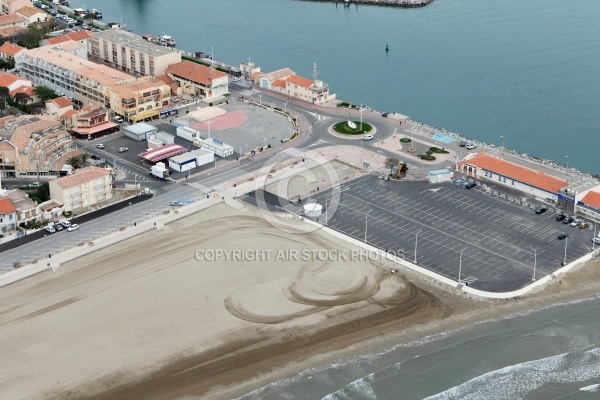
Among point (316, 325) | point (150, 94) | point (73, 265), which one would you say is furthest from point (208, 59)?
point (316, 325)

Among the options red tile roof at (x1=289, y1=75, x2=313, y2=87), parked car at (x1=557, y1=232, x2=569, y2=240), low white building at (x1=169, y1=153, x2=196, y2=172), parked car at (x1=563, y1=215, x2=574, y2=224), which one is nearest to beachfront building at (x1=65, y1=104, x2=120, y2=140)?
low white building at (x1=169, y1=153, x2=196, y2=172)

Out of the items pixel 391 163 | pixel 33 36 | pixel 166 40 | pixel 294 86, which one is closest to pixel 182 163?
pixel 391 163

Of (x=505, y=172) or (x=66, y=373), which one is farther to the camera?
(x=505, y=172)

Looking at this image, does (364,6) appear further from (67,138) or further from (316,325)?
(316,325)

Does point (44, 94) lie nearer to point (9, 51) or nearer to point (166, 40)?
point (9, 51)

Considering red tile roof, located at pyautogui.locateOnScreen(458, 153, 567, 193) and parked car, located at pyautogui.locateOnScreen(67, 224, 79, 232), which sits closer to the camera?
parked car, located at pyautogui.locateOnScreen(67, 224, 79, 232)

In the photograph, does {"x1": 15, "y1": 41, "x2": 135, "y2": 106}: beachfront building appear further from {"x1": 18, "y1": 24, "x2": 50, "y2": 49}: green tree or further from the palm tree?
the palm tree
